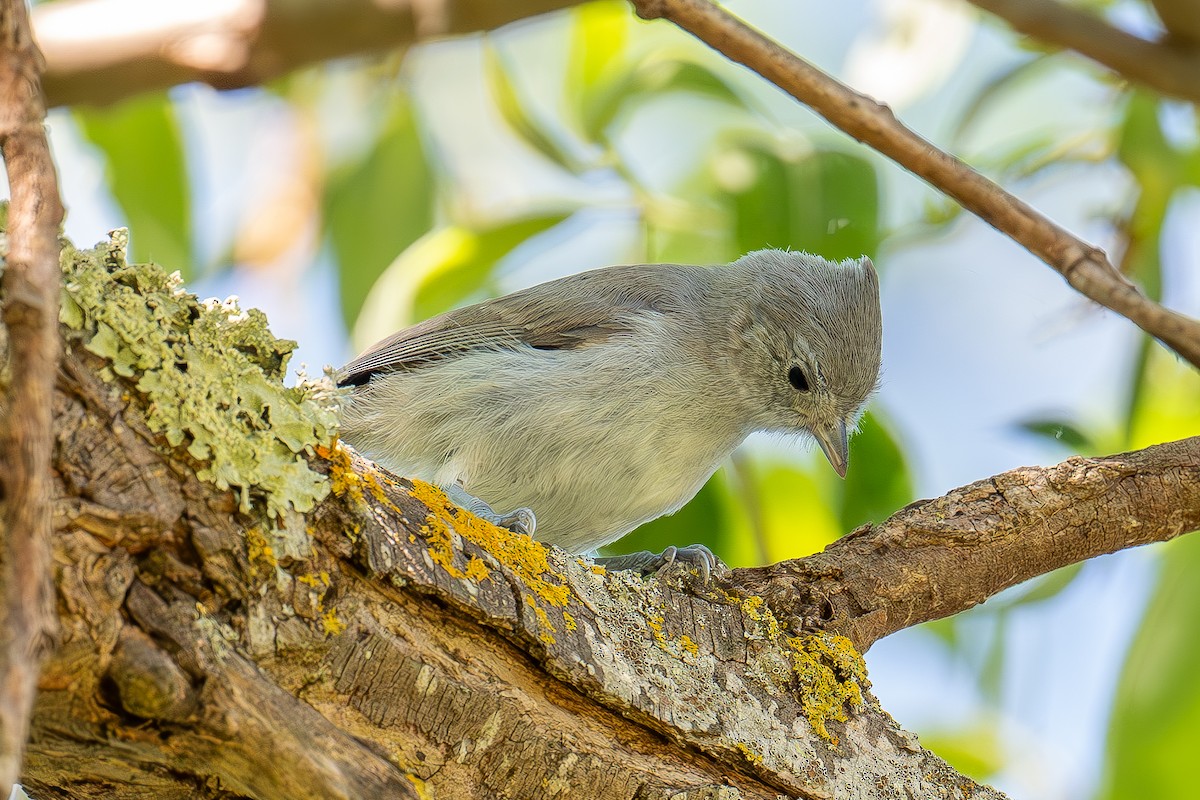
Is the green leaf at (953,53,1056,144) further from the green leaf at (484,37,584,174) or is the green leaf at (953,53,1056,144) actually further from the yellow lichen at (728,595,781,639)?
the yellow lichen at (728,595,781,639)

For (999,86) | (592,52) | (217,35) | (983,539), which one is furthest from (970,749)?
(217,35)

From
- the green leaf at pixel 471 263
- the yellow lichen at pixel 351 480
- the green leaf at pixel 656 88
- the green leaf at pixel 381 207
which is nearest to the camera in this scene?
the yellow lichen at pixel 351 480

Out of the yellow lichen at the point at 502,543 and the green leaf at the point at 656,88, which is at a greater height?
the green leaf at the point at 656,88

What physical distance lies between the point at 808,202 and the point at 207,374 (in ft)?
6.11

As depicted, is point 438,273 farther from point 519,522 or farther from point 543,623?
point 543,623

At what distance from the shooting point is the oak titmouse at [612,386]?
317cm

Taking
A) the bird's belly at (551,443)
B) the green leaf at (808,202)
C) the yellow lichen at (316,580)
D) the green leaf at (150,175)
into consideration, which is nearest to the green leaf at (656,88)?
the green leaf at (808,202)

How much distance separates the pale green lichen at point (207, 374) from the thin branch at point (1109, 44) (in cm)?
176

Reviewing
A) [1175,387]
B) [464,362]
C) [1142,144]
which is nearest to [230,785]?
[464,362]

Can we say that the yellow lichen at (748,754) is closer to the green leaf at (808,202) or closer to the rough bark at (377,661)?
the rough bark at (377,661)

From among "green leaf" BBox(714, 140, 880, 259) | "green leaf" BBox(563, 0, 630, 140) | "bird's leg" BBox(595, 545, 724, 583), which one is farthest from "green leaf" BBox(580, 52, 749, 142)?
"bird's leg" BBox(595, 545, 724, 583)

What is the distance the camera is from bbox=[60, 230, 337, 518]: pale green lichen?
171cm

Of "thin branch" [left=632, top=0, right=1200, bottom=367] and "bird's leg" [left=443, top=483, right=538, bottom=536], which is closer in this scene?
"thin branch" [left=632, top=0, right=1200, bottom=367]

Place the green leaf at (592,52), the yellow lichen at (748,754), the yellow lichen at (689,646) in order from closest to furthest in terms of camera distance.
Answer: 1. the yellow lichen at (748,754)
2. the yellow lichen at (689,646)
3. the green leaf at (592,52)
